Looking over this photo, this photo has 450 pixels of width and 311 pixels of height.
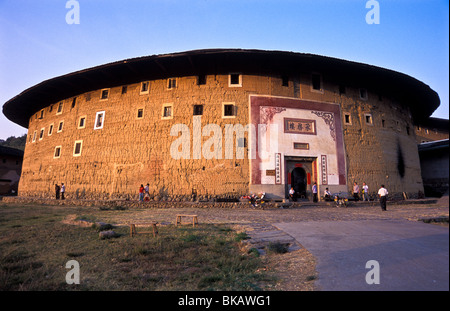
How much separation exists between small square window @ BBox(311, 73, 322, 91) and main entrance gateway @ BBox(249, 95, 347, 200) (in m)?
1.27

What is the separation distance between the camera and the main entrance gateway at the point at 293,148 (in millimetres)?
14438

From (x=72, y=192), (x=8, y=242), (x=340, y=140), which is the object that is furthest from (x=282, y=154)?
(x=72, y=192)

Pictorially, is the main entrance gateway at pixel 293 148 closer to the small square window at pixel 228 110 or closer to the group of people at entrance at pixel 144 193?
the small square window at pixel 228 110

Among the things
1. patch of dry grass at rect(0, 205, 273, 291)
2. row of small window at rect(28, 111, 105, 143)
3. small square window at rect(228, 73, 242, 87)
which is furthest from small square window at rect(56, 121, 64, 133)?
patch of dry grass at rect(0, 205, 273, 291)

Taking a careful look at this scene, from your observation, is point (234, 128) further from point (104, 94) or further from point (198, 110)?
point (104, 94)

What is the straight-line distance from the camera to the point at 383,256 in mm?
3219

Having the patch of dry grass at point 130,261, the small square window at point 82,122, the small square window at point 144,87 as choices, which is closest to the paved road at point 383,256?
the patch of dry grass at point 130,261

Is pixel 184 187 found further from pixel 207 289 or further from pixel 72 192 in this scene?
pixel 207 289

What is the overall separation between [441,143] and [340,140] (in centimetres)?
1133

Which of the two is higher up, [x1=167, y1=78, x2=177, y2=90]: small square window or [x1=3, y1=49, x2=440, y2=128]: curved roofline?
[x1=3, y1=49, x2=440, y2=128]: curved roofline

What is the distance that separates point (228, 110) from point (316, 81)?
6.96 m

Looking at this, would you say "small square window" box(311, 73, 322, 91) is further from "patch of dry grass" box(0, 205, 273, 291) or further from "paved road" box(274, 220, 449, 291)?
"patch of dry grass" box(0, 205, 273, 291)

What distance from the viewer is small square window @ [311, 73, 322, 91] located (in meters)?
16.2

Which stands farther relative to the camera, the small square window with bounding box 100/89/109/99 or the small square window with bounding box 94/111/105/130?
the small square window with bounding box 100/89/109/99
